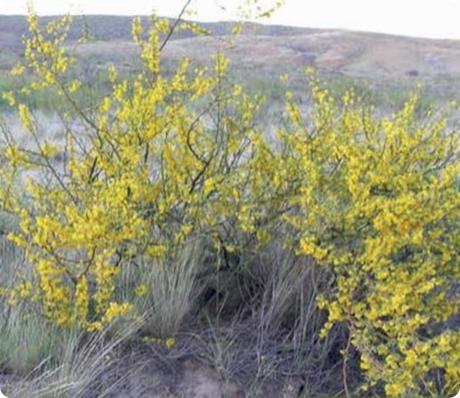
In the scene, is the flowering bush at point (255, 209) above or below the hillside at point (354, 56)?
above

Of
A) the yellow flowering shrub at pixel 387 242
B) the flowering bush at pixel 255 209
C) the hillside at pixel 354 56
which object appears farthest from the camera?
the hillside at pixel 354 56

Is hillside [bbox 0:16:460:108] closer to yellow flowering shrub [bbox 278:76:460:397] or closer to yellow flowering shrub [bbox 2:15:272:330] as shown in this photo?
yellow flowering shrub [bbox 2:15:272:330]

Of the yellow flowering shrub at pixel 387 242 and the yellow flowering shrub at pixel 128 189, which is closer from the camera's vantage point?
the yellow flowering shrub at pixel 387 242

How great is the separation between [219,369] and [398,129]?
50.9 inches

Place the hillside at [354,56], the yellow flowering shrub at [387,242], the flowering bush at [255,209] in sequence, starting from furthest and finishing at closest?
the hillside at [354,56], the flowering bush at [255,209], the yellow flowering shrub at [387,242]

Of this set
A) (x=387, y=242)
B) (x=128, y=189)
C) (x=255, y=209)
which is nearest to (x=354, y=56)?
(x=255, y=209)

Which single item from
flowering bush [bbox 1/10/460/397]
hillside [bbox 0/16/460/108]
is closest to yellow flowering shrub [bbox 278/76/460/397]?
flowering bush [bbox 1/10/460/397]

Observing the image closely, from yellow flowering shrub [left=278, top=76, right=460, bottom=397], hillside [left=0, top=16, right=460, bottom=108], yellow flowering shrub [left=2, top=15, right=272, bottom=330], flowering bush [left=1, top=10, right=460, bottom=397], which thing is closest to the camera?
yellow flowering shrub [left=278, top=76, right=460, bottom=397]

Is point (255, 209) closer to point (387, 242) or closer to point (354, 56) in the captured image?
point (387, 242)

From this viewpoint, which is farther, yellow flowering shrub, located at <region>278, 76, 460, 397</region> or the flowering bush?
the flowering bush

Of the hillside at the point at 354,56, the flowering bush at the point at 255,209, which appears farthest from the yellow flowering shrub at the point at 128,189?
Answer: the hillside at the point at 354,56

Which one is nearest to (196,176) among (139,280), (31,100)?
(139,280)

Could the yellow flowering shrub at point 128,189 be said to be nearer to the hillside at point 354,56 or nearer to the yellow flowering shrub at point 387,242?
the yellow flowering shrub at point 387,242

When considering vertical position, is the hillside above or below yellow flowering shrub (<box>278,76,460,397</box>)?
below
